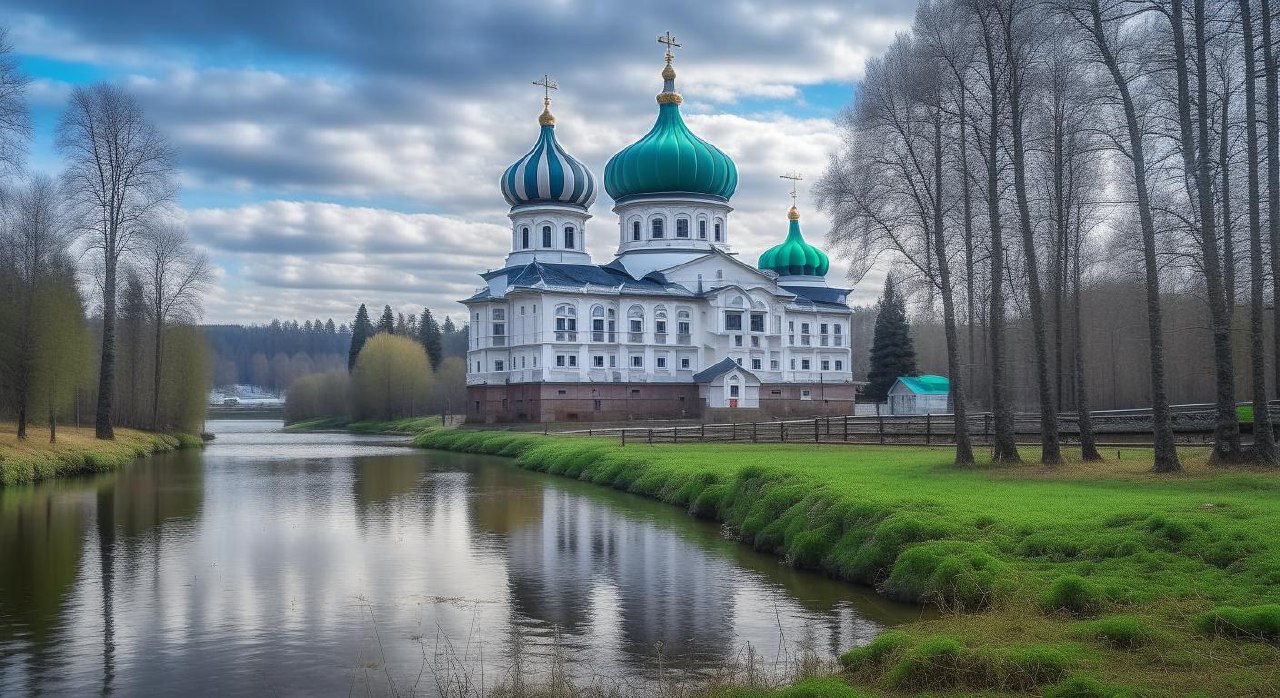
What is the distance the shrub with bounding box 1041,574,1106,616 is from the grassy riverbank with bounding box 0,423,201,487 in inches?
1180

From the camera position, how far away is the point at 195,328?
61375 millimetres

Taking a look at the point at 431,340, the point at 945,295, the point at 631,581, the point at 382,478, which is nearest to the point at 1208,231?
the point at 945,295

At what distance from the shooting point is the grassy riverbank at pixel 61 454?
33.2 m

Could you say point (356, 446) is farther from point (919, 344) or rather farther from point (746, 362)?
point (919, 344)

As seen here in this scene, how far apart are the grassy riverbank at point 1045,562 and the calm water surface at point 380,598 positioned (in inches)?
39.3

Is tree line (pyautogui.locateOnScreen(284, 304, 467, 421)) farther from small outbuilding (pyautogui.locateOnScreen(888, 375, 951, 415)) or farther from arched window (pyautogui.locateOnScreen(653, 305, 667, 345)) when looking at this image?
small outbuilding (pyautogui.locateOnScreen(888, 375, 951, 415))

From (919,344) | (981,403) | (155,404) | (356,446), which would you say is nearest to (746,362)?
(981,403)

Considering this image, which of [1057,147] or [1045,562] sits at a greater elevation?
[1057,147]

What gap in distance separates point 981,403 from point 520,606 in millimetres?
56655

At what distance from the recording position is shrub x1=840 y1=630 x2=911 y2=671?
35.3ft

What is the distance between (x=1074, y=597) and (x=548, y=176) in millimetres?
60696

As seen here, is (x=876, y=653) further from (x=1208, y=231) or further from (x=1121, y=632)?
(x=1208, y=231)

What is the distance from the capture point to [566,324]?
210 feet

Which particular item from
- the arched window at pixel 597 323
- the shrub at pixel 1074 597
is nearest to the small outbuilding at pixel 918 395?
the arched window at pixel 597 323
